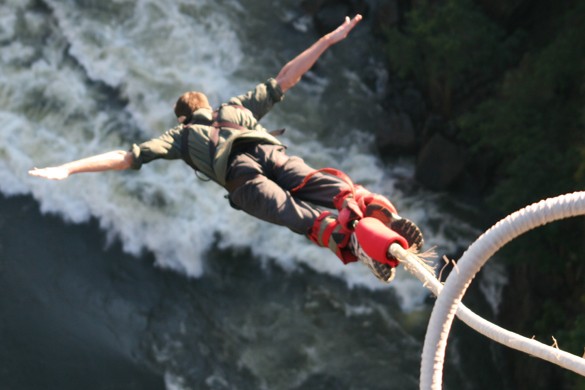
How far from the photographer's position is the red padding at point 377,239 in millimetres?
4488

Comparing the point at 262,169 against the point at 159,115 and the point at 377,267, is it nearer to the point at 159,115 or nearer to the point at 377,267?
the point at 377,267

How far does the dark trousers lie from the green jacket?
0.29 ft

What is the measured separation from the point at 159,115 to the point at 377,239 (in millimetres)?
8151

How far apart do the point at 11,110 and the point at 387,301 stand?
5.15 m

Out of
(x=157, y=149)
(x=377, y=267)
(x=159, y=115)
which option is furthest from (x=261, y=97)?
(x=159, y=115)

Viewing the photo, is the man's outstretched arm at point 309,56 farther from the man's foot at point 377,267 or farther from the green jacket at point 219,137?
the man's foot at point 377,267

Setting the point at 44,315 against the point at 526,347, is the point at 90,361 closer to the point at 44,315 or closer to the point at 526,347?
the point at 44,315

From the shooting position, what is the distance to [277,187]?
565 cm

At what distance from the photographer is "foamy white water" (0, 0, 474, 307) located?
445 inches

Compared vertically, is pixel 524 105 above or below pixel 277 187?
above

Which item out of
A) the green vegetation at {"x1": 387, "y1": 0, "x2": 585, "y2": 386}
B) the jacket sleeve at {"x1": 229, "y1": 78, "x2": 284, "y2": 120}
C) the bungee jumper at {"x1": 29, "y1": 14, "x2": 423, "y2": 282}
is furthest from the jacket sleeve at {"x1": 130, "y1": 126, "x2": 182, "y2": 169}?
the green vegetation at {"x1": 387, "y1": 0, "x2": 585, "y2": 386}

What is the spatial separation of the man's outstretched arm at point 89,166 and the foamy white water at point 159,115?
564 cm

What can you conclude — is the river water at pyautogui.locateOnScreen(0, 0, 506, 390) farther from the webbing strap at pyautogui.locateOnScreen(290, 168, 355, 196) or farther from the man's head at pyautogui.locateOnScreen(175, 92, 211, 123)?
the webbing strap at pyautogui.locateOnScreen(290, 168, 355, 196)

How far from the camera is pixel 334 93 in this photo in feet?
42.6
